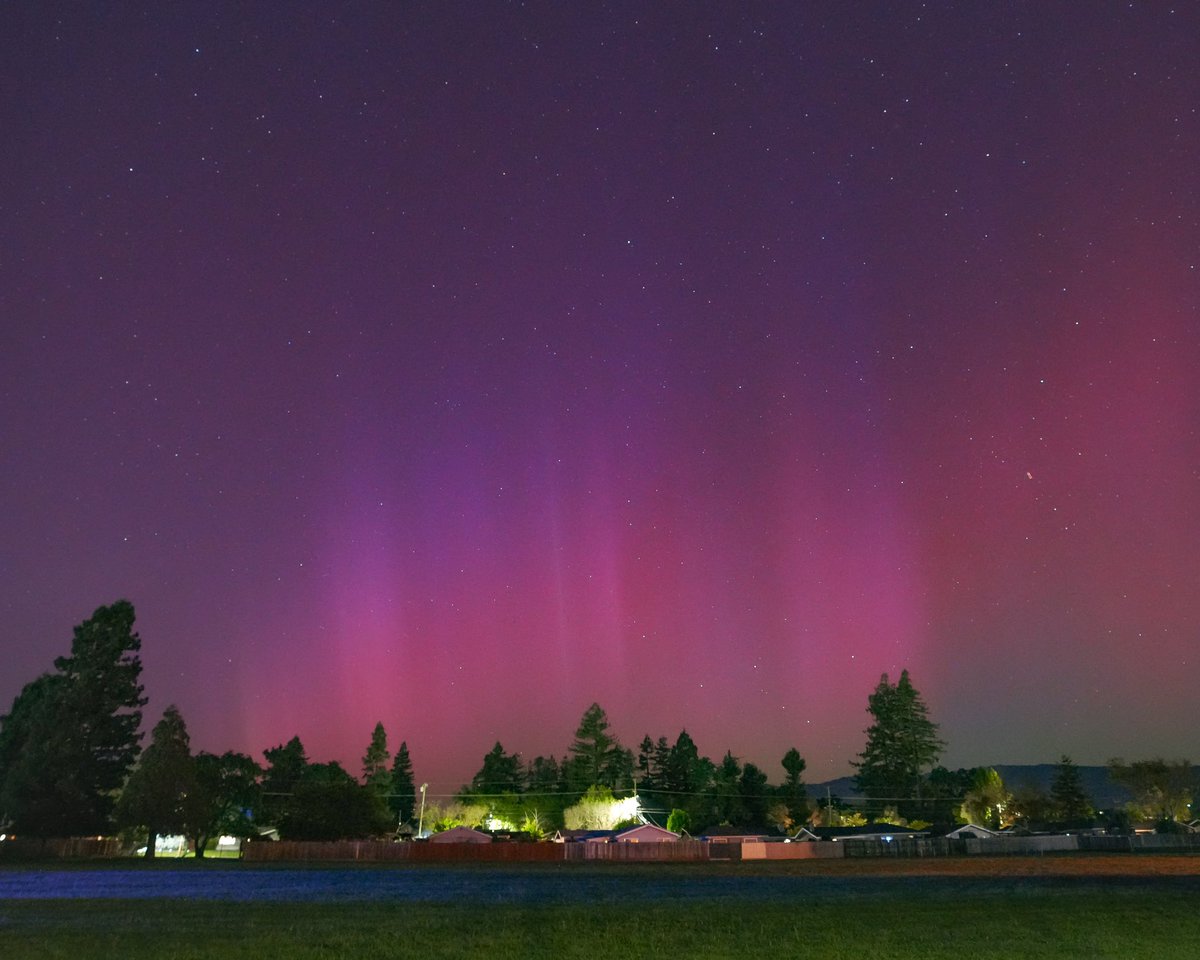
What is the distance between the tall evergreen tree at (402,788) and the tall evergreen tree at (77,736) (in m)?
73.1

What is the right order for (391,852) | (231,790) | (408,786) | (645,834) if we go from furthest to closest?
(408,786), (231,790), (645,834), (391,852)

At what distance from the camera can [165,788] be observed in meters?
84.4

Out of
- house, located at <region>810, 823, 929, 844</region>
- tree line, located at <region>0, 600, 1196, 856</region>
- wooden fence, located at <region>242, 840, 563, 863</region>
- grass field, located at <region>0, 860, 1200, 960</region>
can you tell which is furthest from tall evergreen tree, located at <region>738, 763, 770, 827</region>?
grass field, located at <region>0, 860, 1200, 960</region>

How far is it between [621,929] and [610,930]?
40 cm

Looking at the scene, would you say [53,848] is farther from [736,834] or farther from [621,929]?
[621,929]

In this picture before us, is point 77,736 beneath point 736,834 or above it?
above

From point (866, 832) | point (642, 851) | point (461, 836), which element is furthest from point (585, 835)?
point (866, 832)

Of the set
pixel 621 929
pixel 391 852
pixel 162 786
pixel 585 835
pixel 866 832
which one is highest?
pixel 162 786

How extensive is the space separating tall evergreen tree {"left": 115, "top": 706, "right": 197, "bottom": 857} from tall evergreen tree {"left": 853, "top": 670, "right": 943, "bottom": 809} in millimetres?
94636

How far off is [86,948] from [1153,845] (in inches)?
4070

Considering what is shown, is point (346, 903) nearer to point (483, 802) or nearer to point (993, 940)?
point (993, 940)

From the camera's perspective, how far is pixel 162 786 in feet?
277

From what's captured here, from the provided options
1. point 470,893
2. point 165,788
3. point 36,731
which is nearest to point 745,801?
point 165,788

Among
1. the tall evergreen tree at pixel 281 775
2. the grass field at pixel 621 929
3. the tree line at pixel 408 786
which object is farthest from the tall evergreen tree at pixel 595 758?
the grass field at pixel 621 929
